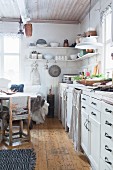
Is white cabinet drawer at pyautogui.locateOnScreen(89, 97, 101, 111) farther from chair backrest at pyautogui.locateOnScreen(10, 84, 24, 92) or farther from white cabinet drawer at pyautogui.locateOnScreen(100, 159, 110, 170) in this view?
chair backrest at pyautogui.locateOnScreen(10, 84, 24, 92)

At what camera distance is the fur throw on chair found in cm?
573

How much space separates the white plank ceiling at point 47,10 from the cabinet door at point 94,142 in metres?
3.13

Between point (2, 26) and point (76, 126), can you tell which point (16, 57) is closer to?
point (2, 26)

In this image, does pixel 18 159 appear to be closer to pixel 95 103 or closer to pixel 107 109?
pixel 95 103

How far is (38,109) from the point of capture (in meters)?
5.90

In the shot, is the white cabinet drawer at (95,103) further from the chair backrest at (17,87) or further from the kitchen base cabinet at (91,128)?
the chair backrest at (17,87)

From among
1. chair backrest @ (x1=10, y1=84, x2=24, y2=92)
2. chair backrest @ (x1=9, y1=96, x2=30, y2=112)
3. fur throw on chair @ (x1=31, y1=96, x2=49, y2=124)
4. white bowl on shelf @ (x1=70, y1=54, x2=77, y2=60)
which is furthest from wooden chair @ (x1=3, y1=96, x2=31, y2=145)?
white bowl on shelf @ (x1=70, y1=54, x2=77, y2=60)

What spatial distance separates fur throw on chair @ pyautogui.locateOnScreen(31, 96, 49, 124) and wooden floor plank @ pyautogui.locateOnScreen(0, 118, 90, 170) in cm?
42

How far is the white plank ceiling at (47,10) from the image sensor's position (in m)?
5.48

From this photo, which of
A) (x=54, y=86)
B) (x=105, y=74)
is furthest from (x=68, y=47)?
(x=105, y=74)

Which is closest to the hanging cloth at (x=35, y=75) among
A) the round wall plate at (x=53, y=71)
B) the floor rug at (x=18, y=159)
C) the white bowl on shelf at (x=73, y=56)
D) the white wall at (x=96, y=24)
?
the round wall plate at (x=53, y=71)

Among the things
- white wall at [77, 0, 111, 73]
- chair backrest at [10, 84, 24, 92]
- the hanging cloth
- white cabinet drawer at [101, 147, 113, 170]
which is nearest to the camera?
white cabinet drawer at [101, 147, 113, 170]

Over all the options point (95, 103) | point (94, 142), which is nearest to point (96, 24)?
point (95, 103)

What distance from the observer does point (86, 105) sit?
3213mm
